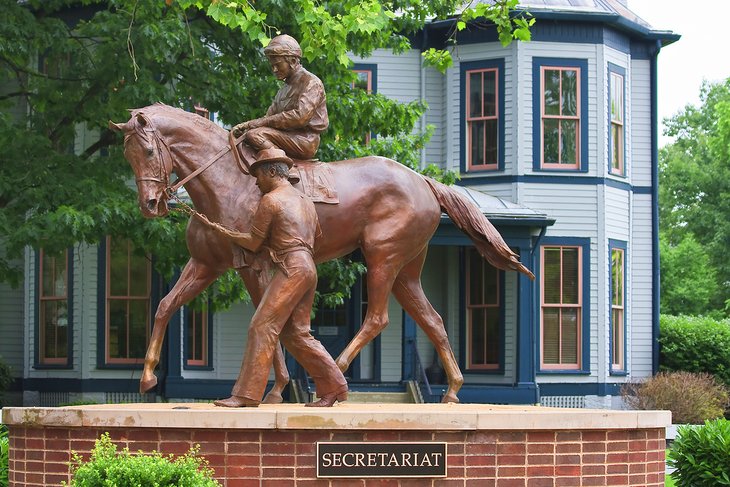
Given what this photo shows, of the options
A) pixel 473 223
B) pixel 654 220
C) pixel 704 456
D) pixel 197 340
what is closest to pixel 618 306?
pixel 654 220

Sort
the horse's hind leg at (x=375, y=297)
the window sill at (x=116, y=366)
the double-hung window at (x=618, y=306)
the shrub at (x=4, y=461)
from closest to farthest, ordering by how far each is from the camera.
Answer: the horse's hind leg at (x=375, y=297) → the shrub at (x=4, y=461) → the window sill at (x=116, y=366) → the double-hung window at (x=618, y=306)

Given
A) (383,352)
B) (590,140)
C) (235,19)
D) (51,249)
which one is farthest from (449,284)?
(235,19)

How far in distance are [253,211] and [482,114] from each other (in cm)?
1692

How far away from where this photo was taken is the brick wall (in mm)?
8719

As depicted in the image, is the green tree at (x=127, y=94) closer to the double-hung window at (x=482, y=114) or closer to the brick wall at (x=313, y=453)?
the double-hung window at (x=482, y=114)

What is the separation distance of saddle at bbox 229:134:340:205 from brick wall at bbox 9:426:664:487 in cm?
235

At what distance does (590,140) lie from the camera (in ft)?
86.6

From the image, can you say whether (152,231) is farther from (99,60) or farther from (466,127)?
(466,127)

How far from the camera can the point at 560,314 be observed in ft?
85.0

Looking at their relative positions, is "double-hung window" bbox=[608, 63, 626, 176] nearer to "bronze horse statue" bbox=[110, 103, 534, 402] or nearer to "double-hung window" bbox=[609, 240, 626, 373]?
"double-hung window" bbox=[609, 240, 626, 373]

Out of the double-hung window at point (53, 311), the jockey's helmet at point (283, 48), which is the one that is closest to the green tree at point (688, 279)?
the double-hung window at point (53, 311)

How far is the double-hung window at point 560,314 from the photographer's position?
1015 inches

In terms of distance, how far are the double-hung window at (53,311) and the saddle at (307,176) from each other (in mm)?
14604

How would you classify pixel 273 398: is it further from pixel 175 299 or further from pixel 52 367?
pixel 52 367
